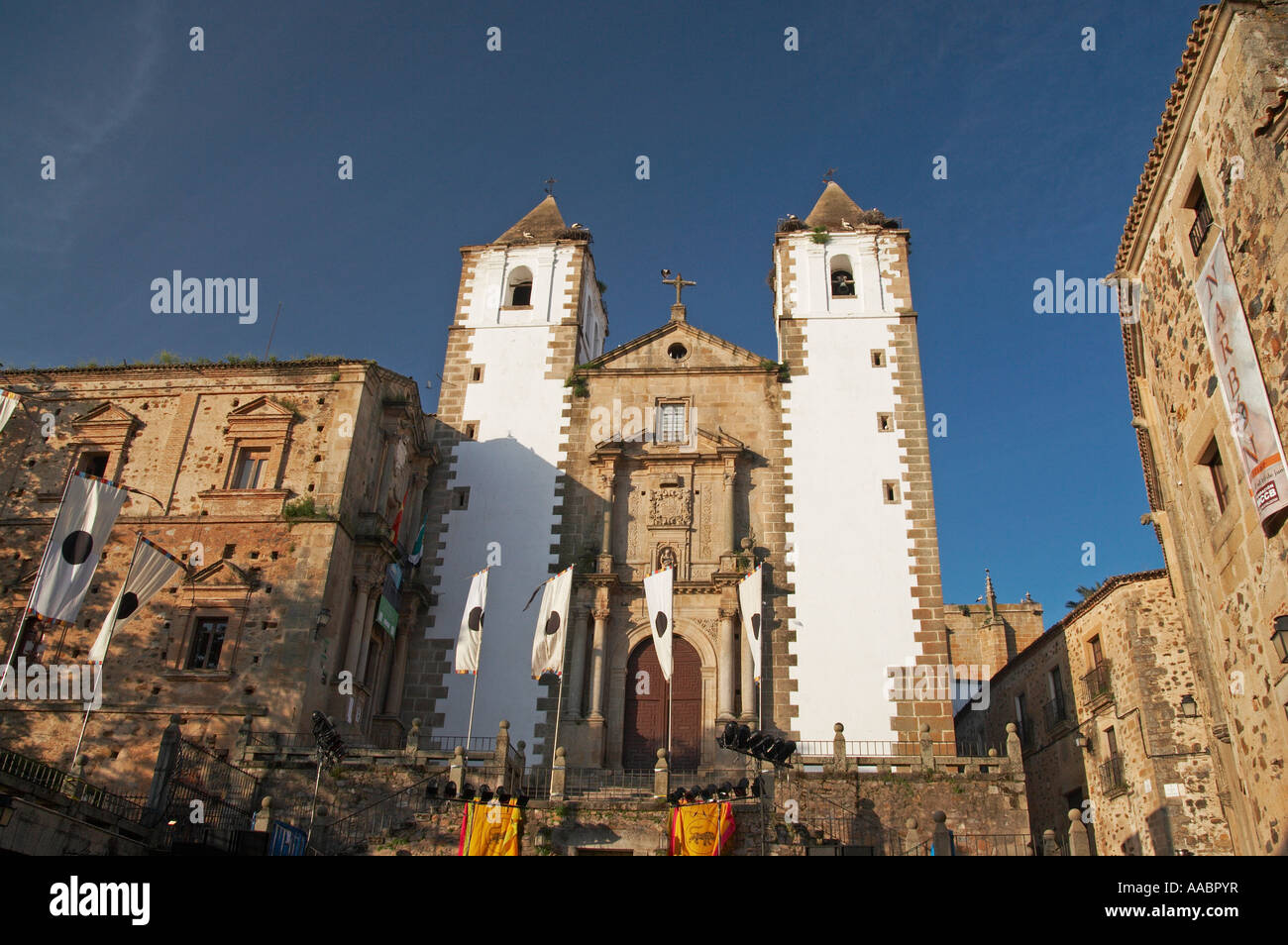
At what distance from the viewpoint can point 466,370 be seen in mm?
28047

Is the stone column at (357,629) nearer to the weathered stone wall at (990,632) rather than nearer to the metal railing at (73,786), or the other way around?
the metal railing at (73,786)

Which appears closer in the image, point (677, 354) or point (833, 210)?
point (677, 354)

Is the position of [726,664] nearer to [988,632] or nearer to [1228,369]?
[1228,369]

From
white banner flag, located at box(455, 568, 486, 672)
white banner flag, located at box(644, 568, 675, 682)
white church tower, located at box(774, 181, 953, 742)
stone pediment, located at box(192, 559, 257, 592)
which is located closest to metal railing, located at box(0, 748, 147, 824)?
stone pediment, located at box(192, 559, 257, 592)

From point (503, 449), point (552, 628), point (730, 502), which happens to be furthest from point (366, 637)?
point (730, 502)

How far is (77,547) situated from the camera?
18906 millimetres

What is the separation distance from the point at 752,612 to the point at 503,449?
8.83 m

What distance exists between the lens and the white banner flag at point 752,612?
2153cm

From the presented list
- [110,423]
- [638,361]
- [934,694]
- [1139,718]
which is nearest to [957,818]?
[934,694]

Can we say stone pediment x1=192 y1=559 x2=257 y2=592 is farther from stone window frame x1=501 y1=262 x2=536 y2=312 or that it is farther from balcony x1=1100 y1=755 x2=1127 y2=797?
balcony x1=1100 y1=755 x2=1127 y2=797

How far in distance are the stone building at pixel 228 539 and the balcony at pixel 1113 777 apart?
17041 mm

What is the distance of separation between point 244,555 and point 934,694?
51.7ft
